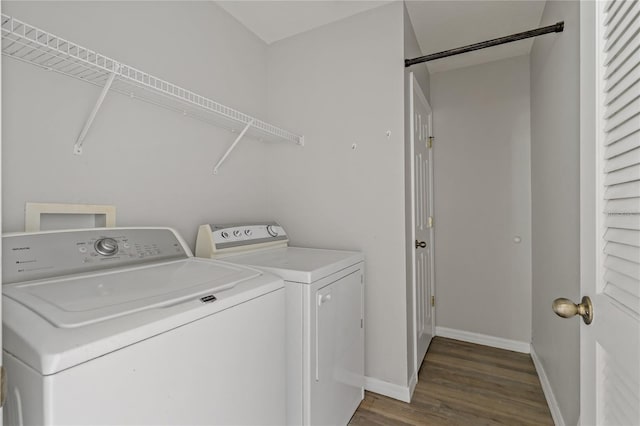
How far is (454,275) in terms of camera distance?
3.03 meters

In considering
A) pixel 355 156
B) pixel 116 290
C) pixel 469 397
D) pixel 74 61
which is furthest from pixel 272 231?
pixel 469 397

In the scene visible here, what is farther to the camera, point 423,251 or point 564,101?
point 423,251

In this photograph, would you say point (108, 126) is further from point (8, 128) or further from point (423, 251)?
point (423, 251)

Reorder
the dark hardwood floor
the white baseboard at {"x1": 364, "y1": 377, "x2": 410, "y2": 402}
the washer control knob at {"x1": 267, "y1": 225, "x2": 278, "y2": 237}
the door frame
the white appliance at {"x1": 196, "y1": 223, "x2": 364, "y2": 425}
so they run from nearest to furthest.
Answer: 1. the door frame
2. the white appliance at {"x1": 196, "y1": 223, "x2": 364, "y2": 425}
3. the dark hardwood floor
4. the white baseboard at {"x1": 364, "y1": 377, "x2": 410, "y2": 402}
5. the washer control knob at {"x1": 267, "y1": 225, "x2": 278, "y2": 237}

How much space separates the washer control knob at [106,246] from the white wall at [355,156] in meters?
1.29

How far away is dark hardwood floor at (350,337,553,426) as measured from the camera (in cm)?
186

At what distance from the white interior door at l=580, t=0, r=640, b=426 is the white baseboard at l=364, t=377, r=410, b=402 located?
1326 millimetres

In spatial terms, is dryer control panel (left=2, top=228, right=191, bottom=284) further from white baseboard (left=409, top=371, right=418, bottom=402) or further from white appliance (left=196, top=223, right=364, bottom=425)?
white baseboard (left=409, top=371, right=418, bottom=402)

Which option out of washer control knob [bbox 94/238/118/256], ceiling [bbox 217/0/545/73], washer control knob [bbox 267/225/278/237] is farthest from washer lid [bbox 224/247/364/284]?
ceiling [bbox 217/0/545/73]

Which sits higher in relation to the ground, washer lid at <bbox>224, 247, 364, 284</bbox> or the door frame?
the door frame

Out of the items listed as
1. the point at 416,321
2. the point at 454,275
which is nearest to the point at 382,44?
the point at 416,321

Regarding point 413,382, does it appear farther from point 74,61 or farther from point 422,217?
point 74,61

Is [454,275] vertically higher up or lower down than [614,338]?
lower down

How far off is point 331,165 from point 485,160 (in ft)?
5.15
